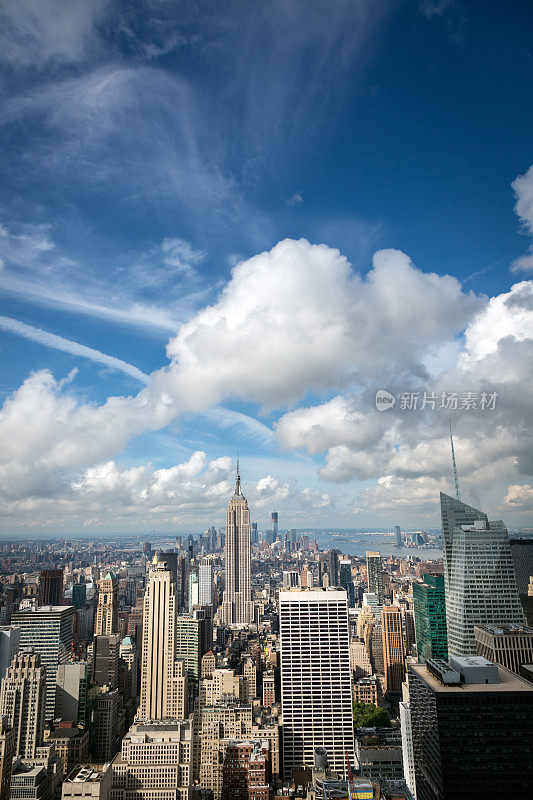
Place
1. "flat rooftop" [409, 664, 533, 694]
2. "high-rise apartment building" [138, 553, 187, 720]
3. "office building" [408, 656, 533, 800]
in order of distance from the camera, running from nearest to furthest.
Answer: "office building" [408, 656, 533, 800], "flat rooftop" [409, 664, 533, 694], "high-rise apartment building" [138, 553, 187, 720]

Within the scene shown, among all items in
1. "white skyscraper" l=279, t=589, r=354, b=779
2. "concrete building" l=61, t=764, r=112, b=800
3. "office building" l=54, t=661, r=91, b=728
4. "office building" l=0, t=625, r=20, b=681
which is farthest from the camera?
"office building" l=0, t=625, r=20, b=681

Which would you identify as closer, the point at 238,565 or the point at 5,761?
the point at 5,761

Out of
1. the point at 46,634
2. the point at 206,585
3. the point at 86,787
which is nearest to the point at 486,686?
the point at 86,787

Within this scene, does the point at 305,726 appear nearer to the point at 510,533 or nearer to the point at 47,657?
the point at 510,533

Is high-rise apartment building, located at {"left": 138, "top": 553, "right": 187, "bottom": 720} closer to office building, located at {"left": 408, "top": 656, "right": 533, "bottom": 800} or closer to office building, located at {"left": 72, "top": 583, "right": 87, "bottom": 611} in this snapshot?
office building, located at {"left": 72, "top": 583, "right": 87, "bottom": 611}

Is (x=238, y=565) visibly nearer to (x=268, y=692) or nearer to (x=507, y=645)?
(x=268, y=692)

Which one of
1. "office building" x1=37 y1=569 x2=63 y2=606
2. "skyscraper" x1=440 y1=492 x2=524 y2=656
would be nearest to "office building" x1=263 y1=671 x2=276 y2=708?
"skyscraper" x1=440 y1=492 x2=524 y2=656

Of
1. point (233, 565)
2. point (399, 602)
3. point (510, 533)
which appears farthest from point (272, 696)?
point (233, 565)
